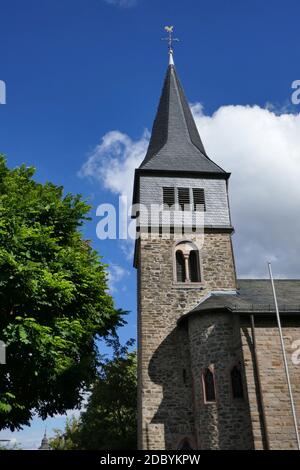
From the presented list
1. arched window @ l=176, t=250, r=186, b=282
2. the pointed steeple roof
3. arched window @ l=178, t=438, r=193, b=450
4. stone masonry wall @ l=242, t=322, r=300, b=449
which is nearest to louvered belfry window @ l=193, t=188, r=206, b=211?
the pointed steeple roof

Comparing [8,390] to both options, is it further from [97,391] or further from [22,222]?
[97,391]

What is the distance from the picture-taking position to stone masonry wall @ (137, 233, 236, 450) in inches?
601

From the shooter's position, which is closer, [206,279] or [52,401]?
[52,401]

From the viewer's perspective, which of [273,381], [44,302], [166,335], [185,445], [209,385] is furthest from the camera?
[166,335]

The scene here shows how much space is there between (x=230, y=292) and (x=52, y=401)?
27.4 feet

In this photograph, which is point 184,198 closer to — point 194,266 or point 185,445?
point 194,266

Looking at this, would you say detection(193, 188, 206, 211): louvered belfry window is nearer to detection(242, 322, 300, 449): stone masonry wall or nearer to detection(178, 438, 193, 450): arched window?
detection(242, 322, 300, 449): stone masonry wall

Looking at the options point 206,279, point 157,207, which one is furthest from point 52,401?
point 157,207

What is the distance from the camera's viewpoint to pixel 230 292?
18016 mm

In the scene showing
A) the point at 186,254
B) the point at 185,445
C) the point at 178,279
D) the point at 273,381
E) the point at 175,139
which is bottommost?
the point at 185,445

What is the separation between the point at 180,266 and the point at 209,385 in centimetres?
563

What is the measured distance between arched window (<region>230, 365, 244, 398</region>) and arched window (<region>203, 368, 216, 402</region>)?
0.68 m

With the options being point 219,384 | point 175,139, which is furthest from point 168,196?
point 219,384

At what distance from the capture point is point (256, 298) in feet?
54.1
